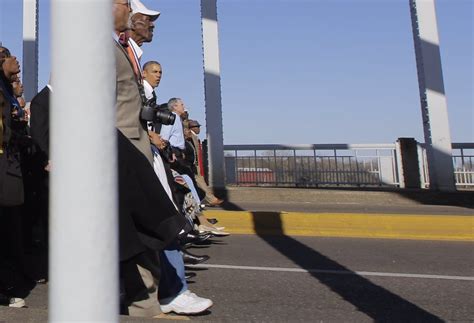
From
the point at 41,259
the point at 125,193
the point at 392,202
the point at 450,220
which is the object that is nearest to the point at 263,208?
the point at 392,202

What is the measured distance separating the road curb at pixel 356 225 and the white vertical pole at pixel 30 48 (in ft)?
26.8

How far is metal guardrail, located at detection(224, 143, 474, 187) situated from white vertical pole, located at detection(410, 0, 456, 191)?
1067mm

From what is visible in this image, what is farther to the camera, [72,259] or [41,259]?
[41,259]

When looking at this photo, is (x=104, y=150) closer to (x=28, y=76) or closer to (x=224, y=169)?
(x=224, y=169)

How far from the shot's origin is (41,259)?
4.55 meters

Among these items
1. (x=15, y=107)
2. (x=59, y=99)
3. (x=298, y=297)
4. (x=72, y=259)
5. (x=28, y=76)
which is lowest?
(x=298, y=297)

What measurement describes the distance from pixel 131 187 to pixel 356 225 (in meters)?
5.05

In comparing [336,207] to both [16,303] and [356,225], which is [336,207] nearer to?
[356,225]

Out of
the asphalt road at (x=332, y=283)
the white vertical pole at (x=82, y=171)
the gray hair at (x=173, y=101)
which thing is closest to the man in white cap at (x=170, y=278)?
the asphalt road at (x=332, y=283)

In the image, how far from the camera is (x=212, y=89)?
1259 centimetres

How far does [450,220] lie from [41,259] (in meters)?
5.18

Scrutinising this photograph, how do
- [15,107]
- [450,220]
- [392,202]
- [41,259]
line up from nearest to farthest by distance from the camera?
[15,107], [41,259], [450,220], [392,202]

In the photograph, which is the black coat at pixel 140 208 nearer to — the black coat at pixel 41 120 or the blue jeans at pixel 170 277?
the black coat at pixel 41 120

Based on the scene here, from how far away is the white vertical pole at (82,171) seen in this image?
3.43 ft
